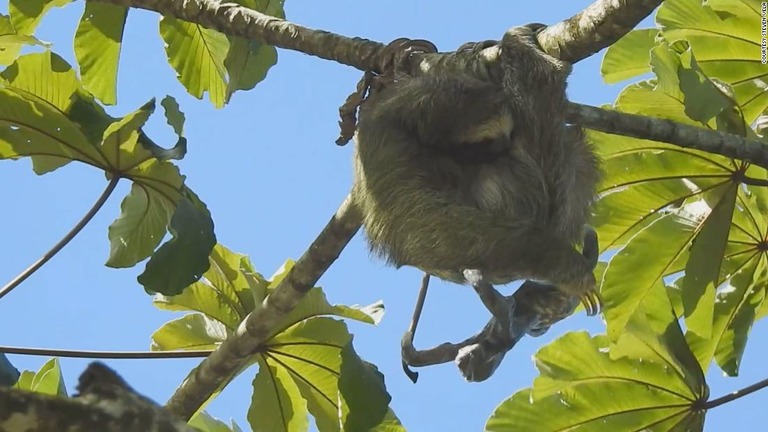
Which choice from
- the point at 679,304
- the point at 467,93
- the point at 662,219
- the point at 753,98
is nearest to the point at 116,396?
the point at 467,93

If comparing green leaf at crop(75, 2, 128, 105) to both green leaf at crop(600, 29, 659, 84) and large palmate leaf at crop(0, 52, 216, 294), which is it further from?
green leaf at crop(600, 29, 659, 84)

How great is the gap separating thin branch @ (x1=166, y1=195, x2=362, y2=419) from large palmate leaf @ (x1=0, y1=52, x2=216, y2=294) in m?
0.47

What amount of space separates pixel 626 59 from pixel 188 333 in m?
2.70

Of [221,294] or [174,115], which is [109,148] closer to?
[174,115]

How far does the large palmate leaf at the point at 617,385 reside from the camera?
182 inches

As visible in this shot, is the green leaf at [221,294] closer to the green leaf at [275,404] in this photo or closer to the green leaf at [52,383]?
the green leaf at [275,404]

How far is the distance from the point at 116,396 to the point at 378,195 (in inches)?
77.5

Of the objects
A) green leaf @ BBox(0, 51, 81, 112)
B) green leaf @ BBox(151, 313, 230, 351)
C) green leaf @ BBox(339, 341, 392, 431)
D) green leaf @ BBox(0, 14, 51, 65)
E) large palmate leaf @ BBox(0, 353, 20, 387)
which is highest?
green leaf @ BBox(0, 14, 51, 65)

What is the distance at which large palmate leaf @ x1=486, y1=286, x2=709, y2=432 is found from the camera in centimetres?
462

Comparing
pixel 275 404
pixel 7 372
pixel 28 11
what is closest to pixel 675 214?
pixel 275 404

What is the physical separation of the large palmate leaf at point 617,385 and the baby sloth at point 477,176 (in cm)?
90

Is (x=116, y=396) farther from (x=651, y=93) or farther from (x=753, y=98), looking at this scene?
(x=753, y=98)

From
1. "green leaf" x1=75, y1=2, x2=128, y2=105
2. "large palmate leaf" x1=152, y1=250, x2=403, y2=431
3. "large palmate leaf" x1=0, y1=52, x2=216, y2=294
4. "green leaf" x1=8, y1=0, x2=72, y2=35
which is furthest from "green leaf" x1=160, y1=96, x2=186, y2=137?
"green leaf" x1=8, y1=0, x2=72, y2=35

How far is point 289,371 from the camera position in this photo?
194 inches
